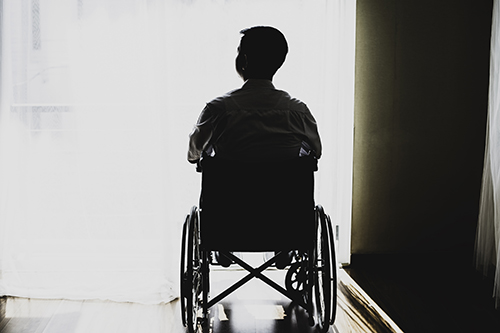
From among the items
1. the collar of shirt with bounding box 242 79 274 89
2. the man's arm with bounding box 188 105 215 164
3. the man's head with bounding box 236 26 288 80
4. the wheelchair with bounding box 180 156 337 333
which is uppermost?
the man's head with bounding box 236 26 288 80

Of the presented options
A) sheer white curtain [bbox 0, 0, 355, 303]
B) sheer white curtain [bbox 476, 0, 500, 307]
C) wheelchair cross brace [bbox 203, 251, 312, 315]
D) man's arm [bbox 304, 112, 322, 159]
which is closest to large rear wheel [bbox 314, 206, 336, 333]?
wheelchair cross brace [bbox 203, 251, 312, 315]

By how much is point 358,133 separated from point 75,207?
1.66 meters

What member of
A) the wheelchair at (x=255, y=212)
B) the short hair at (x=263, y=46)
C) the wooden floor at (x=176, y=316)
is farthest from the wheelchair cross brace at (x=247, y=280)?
the short hair at (x=263, y=46)

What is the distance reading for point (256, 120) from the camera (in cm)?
208

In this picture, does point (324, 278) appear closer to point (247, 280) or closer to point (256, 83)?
point (247, 280)

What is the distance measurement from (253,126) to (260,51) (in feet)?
1.17

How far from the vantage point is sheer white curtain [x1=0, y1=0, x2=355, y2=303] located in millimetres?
2654

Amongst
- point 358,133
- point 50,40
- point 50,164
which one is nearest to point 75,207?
point 50,164

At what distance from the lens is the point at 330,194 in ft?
9.71

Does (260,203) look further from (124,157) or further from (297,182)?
(124,157)

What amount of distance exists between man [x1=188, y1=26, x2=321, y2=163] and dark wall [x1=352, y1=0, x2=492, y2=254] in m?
0.96

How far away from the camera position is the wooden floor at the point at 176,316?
7.73ft

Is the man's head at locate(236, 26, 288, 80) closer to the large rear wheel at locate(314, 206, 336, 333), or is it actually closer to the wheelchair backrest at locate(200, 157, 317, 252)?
the wheelchair backrest at locate(200, 157, 317, 252)

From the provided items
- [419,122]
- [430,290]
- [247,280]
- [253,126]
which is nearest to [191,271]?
[247,280]
